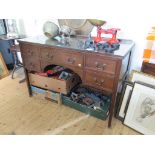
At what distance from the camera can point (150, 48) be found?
5.06ft

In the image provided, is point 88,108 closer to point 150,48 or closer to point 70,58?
point 70,58

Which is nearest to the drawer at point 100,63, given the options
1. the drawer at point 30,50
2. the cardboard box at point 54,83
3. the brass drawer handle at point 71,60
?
the brass drawer handle at point 71,60

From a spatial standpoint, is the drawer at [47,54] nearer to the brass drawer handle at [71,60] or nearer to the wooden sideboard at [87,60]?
the wooden sideboard at [87,60]

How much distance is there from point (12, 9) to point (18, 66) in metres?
2.55

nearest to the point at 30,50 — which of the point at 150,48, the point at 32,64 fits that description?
the point at 32,64

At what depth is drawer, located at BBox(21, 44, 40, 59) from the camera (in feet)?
5.58

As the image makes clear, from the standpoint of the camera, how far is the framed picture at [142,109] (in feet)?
4.79

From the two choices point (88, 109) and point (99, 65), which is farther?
point (88, 109)

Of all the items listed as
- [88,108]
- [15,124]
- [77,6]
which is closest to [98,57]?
[88,108]

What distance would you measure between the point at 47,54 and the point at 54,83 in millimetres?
A: 384

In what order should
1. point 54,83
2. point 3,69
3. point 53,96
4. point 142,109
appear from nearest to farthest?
point 142,109, point 54,83, point 53,96, point 3,69

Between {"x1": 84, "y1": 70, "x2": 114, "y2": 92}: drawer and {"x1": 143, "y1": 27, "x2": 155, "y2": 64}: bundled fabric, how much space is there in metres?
0.51
